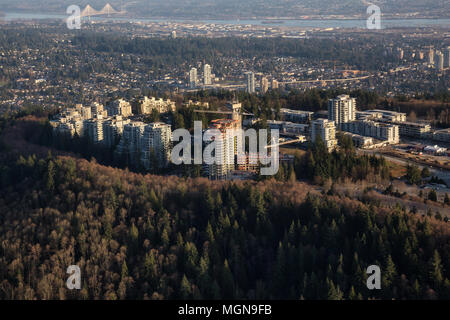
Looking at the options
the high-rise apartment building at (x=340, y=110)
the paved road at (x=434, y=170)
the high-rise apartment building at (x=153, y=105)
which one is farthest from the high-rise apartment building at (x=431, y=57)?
the paved road at (x=434, y=170)

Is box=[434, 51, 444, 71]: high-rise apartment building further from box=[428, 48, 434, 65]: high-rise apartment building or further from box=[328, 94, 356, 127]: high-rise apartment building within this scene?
box=[328, 94, 356, 127]: high-rise apartment building

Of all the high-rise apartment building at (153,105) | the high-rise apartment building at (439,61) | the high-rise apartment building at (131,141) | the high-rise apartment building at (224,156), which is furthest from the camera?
the high-rise apartment building at (439,61)

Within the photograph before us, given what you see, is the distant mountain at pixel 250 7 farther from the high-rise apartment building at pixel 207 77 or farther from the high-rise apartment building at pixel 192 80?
the high-rise apartment building at pixel 192 80

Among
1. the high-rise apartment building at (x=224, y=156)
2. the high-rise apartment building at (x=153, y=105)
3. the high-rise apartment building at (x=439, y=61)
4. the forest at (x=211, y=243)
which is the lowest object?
the forest at (x=211, y=243)

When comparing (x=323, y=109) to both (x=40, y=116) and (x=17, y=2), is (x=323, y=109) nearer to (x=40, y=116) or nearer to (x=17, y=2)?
(x=40, y=116)

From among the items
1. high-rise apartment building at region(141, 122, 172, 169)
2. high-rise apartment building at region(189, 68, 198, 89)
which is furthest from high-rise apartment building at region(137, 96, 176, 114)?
high-rise apartment building at region(189, 68, 198, 89)

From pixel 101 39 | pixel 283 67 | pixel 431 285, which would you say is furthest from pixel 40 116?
pixel 101 39
